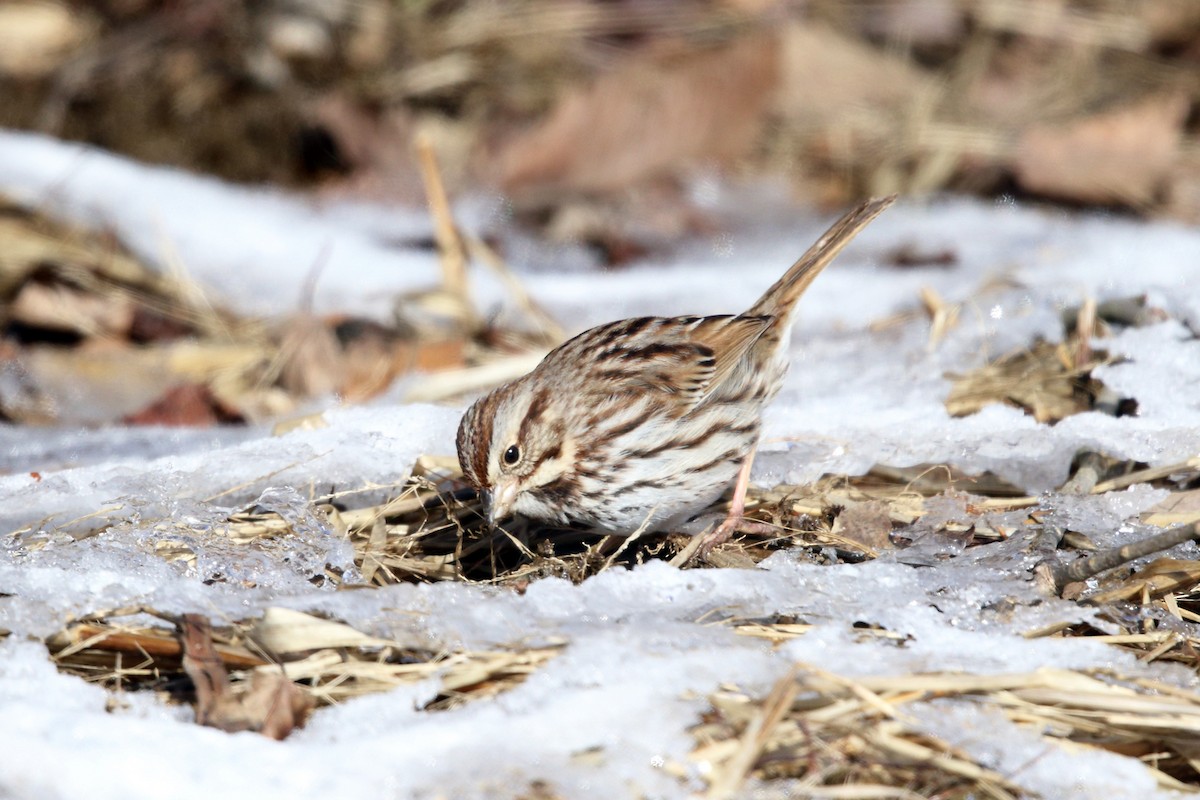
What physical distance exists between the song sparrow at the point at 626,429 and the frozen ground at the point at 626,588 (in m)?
0.21

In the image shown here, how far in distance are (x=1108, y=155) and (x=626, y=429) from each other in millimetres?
3900

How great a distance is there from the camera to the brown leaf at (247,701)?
2.29 metres

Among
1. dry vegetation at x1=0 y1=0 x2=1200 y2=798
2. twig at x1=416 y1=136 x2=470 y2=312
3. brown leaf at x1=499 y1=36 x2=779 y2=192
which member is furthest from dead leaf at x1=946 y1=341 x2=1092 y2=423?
brown leaf at x1=499 y1=36 x2=779 y2=192

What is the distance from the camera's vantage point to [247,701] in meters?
2.34

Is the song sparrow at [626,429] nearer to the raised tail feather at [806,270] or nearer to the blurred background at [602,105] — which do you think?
the raised tail feather at [806,270]

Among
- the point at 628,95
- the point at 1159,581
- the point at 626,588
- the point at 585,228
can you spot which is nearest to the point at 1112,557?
the point at 1159,581

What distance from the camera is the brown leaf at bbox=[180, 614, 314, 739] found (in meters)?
2.29

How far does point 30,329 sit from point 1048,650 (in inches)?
167

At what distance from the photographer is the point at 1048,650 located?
2.52 meters

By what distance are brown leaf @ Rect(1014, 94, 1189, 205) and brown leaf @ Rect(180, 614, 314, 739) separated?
4.91 metres

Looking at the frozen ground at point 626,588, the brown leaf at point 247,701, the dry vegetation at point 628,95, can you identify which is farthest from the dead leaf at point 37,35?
the brown leaf at point 247,701

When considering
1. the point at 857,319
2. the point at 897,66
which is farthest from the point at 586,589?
the point at 897,66

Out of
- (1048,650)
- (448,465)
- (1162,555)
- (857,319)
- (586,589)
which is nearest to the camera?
(1048,650)

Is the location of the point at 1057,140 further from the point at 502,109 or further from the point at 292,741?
the point at 292,741
